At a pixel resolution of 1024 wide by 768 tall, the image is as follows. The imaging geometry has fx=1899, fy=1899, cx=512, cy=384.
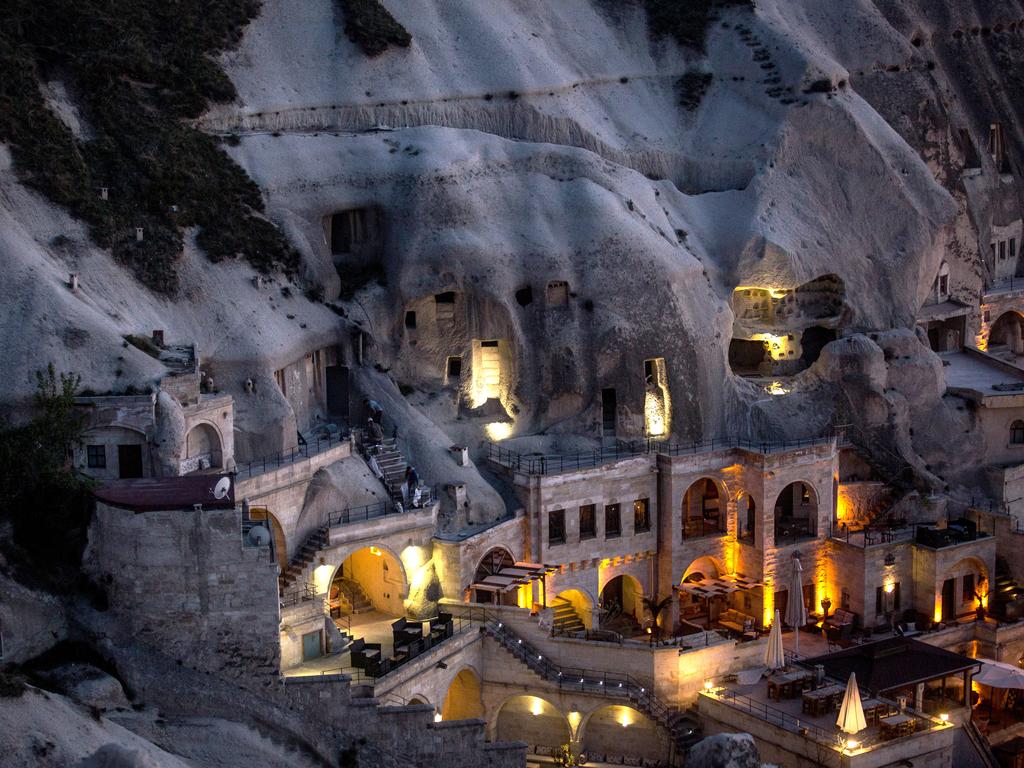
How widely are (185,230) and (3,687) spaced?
92.4 ft

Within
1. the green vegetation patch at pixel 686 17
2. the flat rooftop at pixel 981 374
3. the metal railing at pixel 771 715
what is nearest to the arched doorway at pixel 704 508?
the metal railing at pixel 771 715

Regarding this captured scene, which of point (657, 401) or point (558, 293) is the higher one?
point (558, 293)

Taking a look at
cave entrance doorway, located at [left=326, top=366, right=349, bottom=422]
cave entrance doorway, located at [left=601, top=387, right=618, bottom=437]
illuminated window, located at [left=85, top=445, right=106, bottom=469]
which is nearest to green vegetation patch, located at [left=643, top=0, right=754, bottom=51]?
cave entrance doorway, located at [left=601, top=387, right=618, bottom=437]

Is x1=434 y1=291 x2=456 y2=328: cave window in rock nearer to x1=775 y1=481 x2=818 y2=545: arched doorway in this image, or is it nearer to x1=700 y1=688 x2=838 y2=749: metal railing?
x1=775 y1=481 x2=818 y2=545: arched doorway

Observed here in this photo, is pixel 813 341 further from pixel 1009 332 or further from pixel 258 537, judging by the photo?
pixel 258 537

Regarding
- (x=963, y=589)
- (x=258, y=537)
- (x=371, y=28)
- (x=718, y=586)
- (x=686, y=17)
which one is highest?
(x=686, y=17)

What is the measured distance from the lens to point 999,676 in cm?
8294

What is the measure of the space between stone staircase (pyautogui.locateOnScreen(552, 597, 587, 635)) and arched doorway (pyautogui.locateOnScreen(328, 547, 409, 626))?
27.0 feet

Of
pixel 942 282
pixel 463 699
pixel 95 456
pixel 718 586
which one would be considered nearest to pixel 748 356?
pixel 942 282

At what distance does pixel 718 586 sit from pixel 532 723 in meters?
13.4

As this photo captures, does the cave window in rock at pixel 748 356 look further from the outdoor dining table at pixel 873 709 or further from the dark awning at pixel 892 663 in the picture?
the outdoor dining table at pixel 873 709

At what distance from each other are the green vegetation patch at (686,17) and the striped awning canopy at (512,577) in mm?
36359

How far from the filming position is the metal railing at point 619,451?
8650cm

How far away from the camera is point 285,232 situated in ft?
283
